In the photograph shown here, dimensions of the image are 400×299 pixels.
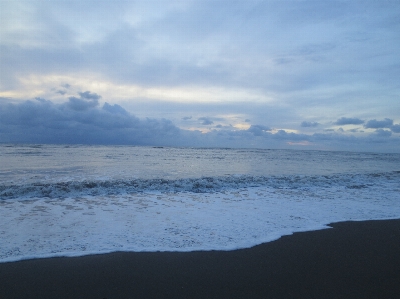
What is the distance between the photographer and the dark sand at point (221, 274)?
3.49 metres

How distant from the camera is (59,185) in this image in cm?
1106

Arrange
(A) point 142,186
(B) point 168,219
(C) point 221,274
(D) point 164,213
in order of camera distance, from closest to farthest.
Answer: (C) point 221,274
(B) point 168,219
(D) point 164,213
(A) point 142,186

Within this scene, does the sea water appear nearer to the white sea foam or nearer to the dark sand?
the white sea foam

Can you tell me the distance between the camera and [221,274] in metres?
4.00

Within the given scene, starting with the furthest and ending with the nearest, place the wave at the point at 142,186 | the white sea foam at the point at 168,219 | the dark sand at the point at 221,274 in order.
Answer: the wave at the point at 142,186 → the white sea foam at the point at 168,219 → the dark sand at the point at 221,274

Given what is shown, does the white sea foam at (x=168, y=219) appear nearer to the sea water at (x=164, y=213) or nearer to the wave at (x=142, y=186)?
the sea water at (x=164, y=213)

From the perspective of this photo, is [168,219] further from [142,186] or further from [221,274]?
[142,186]

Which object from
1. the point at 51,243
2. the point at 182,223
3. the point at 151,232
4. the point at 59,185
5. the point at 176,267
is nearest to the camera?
the point at 176,267

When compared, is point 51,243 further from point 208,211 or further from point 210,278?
point 208,211

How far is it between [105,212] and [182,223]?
2620 mm

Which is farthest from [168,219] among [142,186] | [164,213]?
[142,186]

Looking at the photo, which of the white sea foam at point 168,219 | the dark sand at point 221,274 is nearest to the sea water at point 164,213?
the white sea foam at point 168,219

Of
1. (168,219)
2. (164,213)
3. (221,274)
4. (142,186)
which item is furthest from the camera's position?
(142,186)

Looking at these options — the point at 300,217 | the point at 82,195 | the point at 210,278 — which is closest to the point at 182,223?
the point at 210,278
